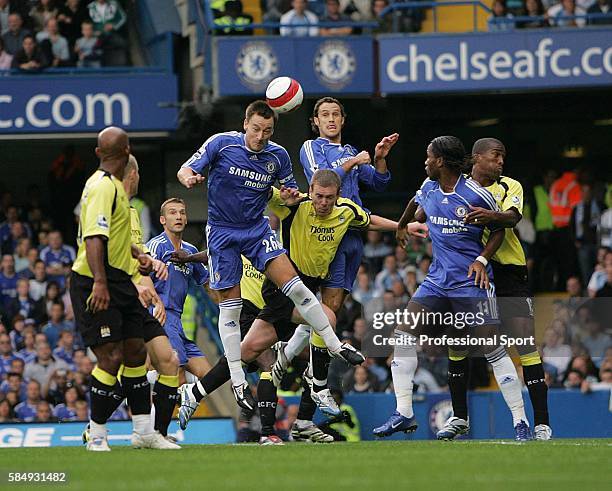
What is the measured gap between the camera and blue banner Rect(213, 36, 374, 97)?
20203 mm

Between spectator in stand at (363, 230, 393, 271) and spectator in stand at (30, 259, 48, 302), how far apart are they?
15.3 ft

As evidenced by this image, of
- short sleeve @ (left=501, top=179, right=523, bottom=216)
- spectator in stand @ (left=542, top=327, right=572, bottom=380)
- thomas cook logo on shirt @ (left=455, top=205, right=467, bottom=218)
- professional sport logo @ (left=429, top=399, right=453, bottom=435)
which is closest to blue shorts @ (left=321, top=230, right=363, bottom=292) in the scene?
thomas cook logo on shirt @ (left=455, top=205, right=467, bottom=218)

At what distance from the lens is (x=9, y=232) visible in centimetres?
2188

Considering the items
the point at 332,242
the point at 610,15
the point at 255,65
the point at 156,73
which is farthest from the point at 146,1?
the point at 332,242

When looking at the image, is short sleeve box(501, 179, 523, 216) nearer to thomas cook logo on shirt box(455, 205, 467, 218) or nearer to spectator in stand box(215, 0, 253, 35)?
thomas cook logo on shirt box(455, 205, 467, 218)

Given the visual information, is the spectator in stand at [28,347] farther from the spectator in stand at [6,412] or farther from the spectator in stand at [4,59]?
the spectator in stand at [4,59]

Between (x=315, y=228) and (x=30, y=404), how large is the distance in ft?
25.6

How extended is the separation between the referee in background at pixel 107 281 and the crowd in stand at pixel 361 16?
10855 mm

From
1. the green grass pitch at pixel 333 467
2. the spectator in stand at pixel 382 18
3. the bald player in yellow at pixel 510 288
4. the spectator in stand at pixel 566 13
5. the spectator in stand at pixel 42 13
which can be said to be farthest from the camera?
the spectator in stand at pixel 42 13

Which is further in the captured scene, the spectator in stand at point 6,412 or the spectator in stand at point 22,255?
the spectator in stand at point 22,255

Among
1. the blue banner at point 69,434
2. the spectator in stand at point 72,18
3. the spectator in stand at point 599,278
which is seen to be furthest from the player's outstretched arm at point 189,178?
the spectator in stand at point 72,18

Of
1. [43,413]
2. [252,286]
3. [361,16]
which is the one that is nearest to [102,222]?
[252,286]

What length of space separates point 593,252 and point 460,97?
4426mm

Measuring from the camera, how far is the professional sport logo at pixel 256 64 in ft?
66.2
